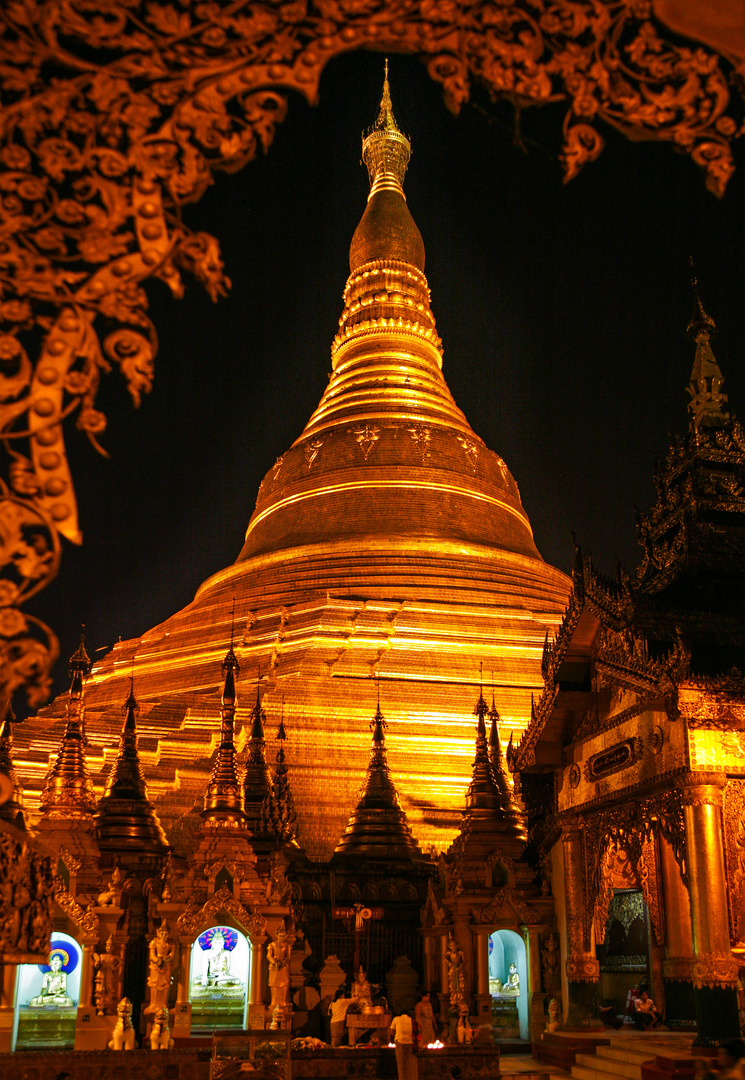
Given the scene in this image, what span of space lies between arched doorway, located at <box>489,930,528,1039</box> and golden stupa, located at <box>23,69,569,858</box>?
383cm

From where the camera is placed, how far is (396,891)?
1673cm

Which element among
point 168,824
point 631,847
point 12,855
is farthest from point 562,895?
point 12,855

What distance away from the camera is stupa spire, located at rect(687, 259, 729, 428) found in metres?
12.3

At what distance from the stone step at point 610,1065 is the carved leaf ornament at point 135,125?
8.12 metres

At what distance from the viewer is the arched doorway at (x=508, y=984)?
14.5 metres

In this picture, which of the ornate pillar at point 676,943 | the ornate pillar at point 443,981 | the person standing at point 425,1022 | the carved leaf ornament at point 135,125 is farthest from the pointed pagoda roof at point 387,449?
the carved leaf ornament at point 135,125

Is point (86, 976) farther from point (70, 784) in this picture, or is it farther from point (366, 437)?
point (366, 437)

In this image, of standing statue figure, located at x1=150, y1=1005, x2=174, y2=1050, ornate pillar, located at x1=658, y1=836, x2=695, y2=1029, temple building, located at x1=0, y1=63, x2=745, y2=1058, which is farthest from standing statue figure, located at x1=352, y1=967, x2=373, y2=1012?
ornate pillar, located at x1=658, y1=836, x2=695, y2=1029

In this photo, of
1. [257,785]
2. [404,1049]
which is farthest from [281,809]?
[404,1049]

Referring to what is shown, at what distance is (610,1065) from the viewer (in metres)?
10.7

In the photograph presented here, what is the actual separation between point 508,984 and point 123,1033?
18.7 feet

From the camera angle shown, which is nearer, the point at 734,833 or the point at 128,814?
the point at 734,833

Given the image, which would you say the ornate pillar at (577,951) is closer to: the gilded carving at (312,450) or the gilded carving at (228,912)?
the gilded carving at (228,912)

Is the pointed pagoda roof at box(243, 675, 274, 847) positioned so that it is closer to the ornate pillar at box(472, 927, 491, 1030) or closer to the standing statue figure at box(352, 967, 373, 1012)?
the standing statue figure at box(352, 967, 373, 1012)
